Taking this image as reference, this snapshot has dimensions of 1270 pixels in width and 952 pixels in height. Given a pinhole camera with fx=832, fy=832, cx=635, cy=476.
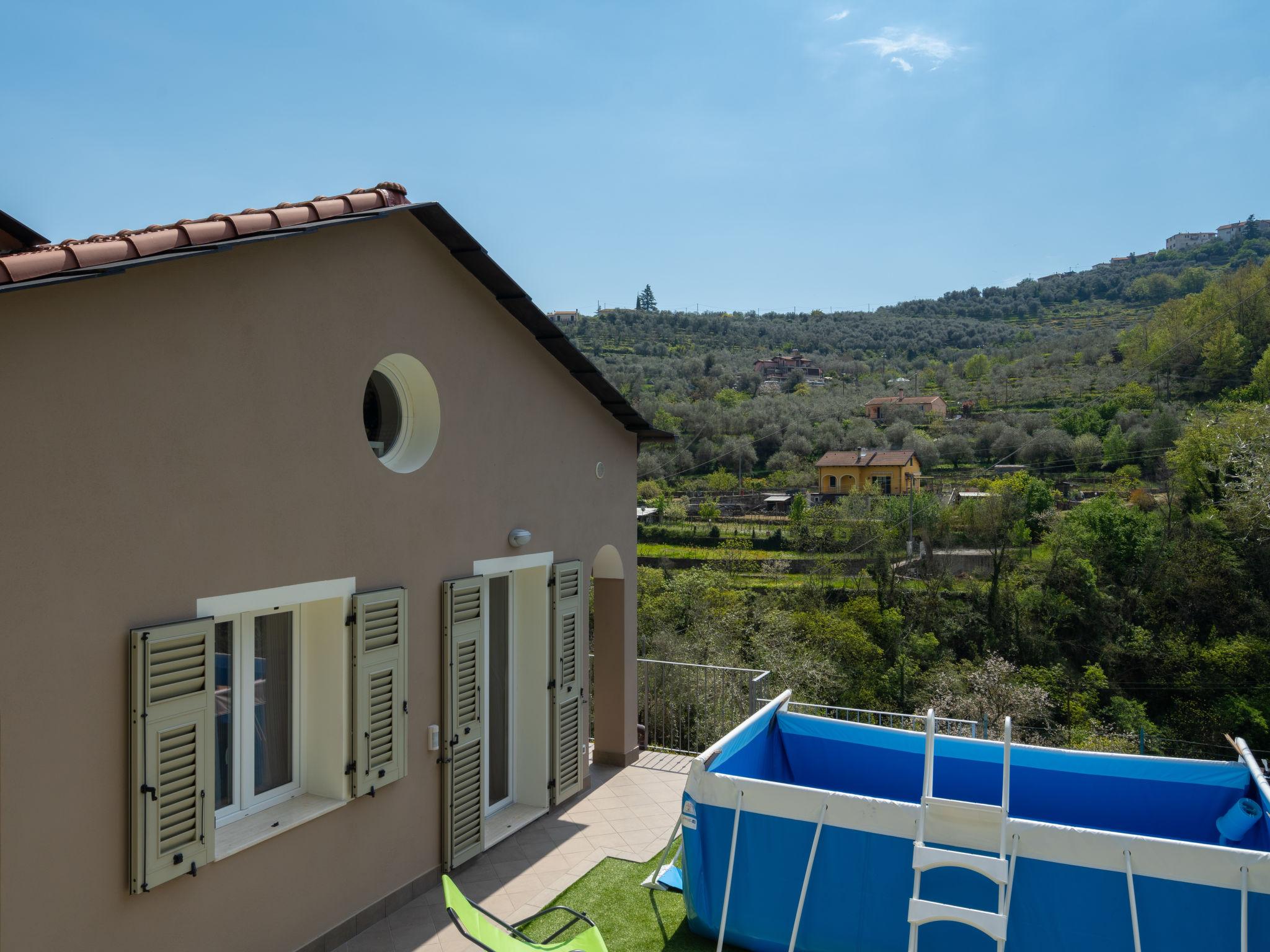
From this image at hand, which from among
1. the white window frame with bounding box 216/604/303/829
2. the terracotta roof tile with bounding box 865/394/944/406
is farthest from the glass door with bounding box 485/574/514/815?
the terracotta roof tile with bounding box 865/394/944/406

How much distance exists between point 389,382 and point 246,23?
15.7ft

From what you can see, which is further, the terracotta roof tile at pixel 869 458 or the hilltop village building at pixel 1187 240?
the hilltop village building at pixel 1187 240

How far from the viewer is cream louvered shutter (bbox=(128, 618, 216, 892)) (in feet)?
13.1

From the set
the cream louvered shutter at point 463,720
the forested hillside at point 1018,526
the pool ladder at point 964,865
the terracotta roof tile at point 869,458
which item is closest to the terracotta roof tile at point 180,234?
the cream louvered shutter at point 463,720

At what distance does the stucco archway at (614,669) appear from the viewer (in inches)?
372

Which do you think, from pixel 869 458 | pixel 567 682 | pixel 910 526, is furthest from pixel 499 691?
pixel 869 458

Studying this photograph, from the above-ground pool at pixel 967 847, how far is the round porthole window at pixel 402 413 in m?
3.08

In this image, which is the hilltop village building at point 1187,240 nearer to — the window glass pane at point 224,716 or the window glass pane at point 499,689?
the window glass pane at point 499,689

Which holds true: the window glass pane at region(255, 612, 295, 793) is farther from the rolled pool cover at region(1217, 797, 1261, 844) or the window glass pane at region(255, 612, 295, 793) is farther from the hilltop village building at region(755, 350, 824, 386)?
the hilltop village building at region(755, 350, 824, 386)

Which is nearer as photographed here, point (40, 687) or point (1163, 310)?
point (40, 687)

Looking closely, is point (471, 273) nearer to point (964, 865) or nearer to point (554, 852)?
point (554, 852)

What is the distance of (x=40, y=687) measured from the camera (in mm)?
3596

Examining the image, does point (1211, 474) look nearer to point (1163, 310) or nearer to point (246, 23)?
point (1163, 310)

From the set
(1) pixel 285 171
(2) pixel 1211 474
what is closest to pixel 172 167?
(1) pixel 285 171
